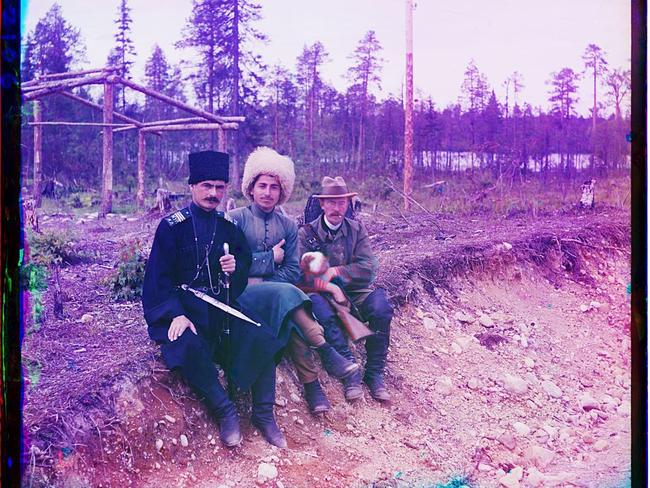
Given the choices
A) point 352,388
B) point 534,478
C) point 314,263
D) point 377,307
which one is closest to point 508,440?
point 534,478

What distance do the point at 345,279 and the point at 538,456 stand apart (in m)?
1.46

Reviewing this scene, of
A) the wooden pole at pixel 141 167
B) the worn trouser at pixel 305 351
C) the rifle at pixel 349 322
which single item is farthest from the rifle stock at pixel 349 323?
the wooden pole at pixel 141 167

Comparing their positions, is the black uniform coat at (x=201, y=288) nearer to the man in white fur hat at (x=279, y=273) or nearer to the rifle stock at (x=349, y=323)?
the man in white fur hat at (x=279, y=273)

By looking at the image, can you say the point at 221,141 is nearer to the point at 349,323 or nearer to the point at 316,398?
the point at 349,323

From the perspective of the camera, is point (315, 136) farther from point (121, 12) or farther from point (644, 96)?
point (644, 96)

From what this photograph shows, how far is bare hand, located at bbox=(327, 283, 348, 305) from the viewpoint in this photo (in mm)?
3432

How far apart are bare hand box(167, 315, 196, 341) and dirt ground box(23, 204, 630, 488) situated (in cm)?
17

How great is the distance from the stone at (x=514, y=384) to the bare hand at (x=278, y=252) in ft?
5.12

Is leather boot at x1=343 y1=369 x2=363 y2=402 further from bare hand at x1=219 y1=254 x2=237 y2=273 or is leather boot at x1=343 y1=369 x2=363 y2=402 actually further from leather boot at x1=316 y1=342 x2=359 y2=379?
bare hand at x1=219 y1=254 x2=237 y2=273

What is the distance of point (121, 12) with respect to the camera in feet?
10.3

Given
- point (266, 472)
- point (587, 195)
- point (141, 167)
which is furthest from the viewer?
point (587, 195)

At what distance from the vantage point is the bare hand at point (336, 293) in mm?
3432

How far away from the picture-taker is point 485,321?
12.7 ft

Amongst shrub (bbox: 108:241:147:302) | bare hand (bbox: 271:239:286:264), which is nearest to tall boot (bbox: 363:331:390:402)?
bare hand (bbox: 271:239:286:264)
